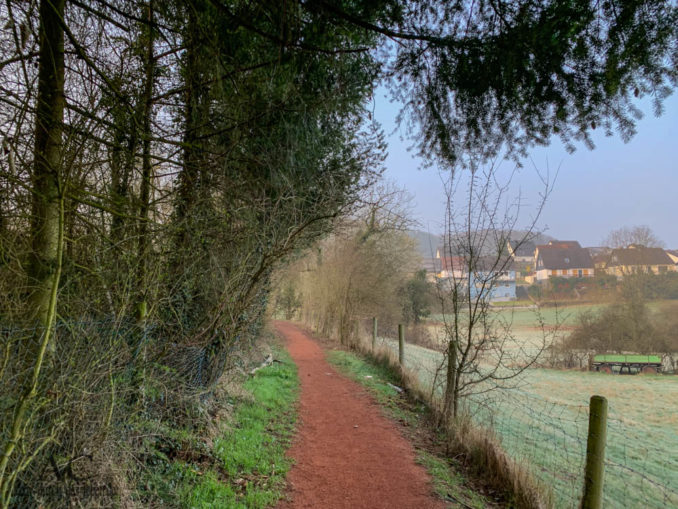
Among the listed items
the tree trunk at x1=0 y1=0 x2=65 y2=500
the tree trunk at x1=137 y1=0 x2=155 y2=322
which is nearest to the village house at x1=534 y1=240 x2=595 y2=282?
the tree trunk at x1=137 y1=0 x2=155 y2=322

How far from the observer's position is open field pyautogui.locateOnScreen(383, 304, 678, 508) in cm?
453

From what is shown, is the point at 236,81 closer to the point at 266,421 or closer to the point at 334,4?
the point at 334,4

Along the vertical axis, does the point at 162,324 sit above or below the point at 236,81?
below

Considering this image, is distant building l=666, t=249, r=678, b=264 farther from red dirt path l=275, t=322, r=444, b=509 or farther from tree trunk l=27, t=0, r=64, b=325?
tree trunk l=27, t=0, r=64, b=325

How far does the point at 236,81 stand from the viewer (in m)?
3.88

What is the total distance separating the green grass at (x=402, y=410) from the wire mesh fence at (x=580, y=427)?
63 cm

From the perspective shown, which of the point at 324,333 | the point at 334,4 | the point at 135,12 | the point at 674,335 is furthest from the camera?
the point at 324,333

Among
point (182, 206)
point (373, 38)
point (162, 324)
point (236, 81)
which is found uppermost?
point (373, 38)

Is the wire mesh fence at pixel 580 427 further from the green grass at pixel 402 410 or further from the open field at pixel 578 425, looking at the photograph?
the green grass at pixel 402 410

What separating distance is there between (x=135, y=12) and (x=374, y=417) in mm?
6234

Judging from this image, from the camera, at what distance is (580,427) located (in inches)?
336

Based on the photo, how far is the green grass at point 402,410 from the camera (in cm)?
355

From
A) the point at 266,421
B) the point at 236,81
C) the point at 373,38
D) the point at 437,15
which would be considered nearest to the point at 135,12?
the point at 236,81

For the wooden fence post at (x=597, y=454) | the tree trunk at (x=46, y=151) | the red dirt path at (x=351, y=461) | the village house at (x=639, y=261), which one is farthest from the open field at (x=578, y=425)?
the tree trunk at (x=46, y=151)
